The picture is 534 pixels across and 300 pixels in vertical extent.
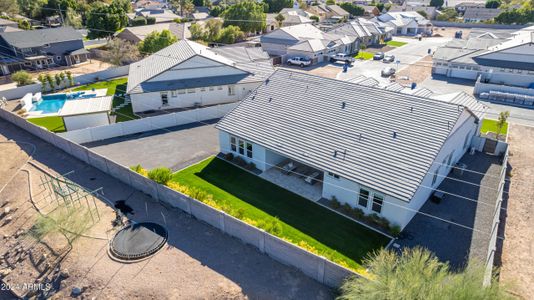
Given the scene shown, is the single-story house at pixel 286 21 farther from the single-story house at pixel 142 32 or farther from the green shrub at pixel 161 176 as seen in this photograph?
the green shrub at pixel 161 176

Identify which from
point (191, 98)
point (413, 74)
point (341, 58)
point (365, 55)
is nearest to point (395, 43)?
point (365, 55)

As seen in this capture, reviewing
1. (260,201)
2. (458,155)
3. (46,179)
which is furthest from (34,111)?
(458,155)

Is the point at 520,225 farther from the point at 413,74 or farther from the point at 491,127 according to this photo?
the point at 413,74

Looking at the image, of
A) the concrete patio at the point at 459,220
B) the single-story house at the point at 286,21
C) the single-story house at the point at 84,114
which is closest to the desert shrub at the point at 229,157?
the concrete patio at the point at 459,220

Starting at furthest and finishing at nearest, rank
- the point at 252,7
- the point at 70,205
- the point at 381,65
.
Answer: the point at 252,7, the point at 381,65, the point at 70,205

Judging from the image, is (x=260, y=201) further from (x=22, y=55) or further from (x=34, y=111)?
(x=22, y=55)

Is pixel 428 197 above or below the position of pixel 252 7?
below
